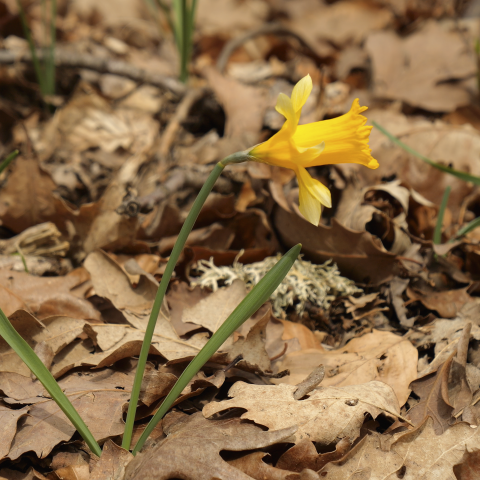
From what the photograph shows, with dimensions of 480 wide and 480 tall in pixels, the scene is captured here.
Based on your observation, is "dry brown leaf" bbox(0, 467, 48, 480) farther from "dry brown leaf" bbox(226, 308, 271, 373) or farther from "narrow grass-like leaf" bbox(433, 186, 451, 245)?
"narrow grass-like leaf" bbox(433, 186, 451, 245)

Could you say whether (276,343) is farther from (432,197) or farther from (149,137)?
(149,137)

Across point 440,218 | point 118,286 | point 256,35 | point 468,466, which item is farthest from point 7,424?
point 256,35

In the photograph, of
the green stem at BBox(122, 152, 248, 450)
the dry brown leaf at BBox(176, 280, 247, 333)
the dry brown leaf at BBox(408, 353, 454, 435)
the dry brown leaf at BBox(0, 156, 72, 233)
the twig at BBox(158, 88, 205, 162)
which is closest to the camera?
the green stem at BBox(122, 152, 248, 450)

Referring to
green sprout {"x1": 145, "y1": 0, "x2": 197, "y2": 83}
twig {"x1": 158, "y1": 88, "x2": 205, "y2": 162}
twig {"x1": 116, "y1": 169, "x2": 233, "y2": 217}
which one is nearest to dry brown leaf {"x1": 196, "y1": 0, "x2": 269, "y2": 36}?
green sprout {"x1": 145, "y1": 0, "x2": 197, "y2": 83}

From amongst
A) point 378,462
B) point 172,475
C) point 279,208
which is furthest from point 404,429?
point 279,208

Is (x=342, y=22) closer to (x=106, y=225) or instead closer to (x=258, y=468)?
(x=106, y=225)
